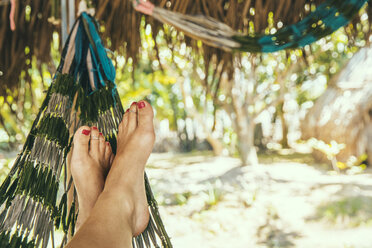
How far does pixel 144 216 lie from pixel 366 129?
4.27m

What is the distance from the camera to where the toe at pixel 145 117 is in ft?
3.86

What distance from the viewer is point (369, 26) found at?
1.38 meters

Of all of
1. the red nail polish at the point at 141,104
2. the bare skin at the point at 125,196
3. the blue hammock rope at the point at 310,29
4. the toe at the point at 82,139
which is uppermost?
A: the blue hammock rope at the point at 310,29

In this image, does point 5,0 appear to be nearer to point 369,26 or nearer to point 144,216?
point 144,216

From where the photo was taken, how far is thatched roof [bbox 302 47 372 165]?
166 inches

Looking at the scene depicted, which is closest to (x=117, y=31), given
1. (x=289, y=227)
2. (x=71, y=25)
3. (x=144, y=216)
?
(x=71, y=25)

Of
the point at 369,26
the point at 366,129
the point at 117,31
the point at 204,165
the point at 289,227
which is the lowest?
the point at 289,227

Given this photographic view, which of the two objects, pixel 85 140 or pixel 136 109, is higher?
pixel 136 109

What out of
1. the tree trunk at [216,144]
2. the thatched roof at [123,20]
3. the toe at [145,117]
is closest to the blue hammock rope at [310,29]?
the thatched roof at [123,20]

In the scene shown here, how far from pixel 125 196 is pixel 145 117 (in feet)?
1.20

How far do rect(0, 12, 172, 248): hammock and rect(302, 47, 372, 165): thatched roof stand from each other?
4.05 metres

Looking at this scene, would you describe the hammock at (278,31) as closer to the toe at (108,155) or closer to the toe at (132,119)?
the toe at (132,119)

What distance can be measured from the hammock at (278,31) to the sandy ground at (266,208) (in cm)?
200

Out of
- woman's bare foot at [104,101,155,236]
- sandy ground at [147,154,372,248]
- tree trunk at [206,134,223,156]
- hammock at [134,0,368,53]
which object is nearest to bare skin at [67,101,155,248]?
woman's bare foot at [104,101,155,236]
